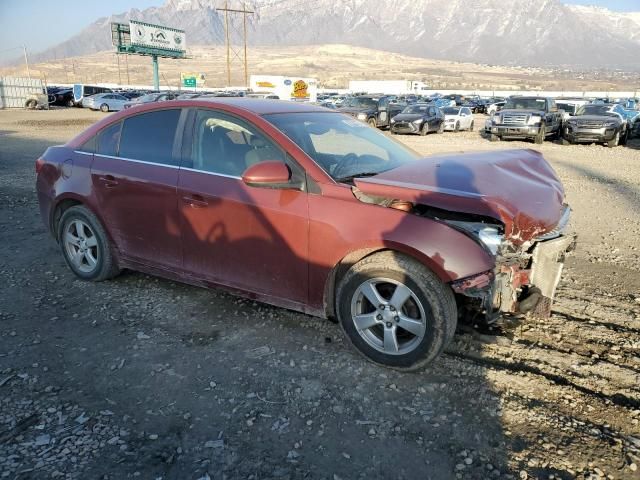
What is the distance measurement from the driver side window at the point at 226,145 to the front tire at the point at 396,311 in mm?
1079

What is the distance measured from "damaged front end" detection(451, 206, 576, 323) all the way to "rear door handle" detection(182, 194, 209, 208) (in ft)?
6.27

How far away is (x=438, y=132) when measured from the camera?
2509 centimetres

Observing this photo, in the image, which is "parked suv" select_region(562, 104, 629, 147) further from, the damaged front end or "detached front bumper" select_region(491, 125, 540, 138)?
the damaged front end

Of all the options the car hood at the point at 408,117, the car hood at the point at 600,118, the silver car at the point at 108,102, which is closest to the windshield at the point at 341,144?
the car hood at the point at 600,118

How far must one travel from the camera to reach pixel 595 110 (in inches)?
794

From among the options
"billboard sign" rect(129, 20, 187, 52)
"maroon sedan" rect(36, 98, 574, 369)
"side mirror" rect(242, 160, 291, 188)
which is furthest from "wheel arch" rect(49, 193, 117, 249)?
"billboard sign" rect(129, 20, 187, 52)

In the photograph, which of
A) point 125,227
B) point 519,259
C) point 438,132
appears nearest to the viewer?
point 519,259

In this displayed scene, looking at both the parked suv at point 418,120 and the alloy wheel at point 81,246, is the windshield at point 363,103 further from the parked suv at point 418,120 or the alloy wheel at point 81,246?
the alloy wheel at point 81,246

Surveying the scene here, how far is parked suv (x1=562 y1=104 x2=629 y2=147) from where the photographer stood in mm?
18516

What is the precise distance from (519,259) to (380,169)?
1.21 meters

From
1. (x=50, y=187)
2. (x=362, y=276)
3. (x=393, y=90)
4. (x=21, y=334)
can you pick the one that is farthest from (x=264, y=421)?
(x=393, y=90)

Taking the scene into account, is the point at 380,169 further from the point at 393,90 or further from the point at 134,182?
the point at 393,90

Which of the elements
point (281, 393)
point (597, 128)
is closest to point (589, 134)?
point (597, 128)

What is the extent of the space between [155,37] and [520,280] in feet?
190
